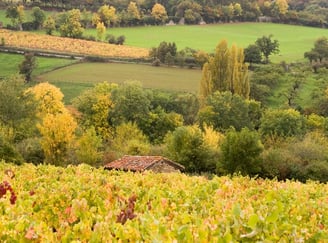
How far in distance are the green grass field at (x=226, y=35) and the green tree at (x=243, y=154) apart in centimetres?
5796

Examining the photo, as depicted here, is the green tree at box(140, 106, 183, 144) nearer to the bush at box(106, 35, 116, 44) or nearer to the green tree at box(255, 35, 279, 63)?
the green tree at box(255, 35, 279, 63)

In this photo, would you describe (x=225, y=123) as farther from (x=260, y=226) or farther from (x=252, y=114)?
(x=260, y=226)

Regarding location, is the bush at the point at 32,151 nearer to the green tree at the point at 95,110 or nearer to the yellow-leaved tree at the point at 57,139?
the yellow-leaved tree at the point at 57,139

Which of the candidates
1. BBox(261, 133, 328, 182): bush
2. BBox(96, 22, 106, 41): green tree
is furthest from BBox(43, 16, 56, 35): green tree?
BBox(261, 133, 328, 182): bush

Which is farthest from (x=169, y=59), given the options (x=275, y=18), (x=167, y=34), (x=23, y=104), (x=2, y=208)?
(x=2, y=208)

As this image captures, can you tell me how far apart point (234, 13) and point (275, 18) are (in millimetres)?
11119

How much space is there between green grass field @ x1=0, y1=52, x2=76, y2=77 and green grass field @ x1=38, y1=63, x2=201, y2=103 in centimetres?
145

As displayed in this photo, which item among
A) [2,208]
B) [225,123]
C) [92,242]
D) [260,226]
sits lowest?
[225,123]

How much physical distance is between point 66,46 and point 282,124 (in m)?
47.4

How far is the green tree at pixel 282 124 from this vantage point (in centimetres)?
5597

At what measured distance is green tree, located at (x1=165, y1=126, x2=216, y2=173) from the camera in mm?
40781

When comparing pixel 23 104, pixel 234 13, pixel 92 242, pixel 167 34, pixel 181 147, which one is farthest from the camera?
pixel 234 13

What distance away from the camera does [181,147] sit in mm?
41875

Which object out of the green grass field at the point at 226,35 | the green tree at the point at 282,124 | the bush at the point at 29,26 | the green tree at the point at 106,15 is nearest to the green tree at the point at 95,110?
the green tree at the point at 282,124
